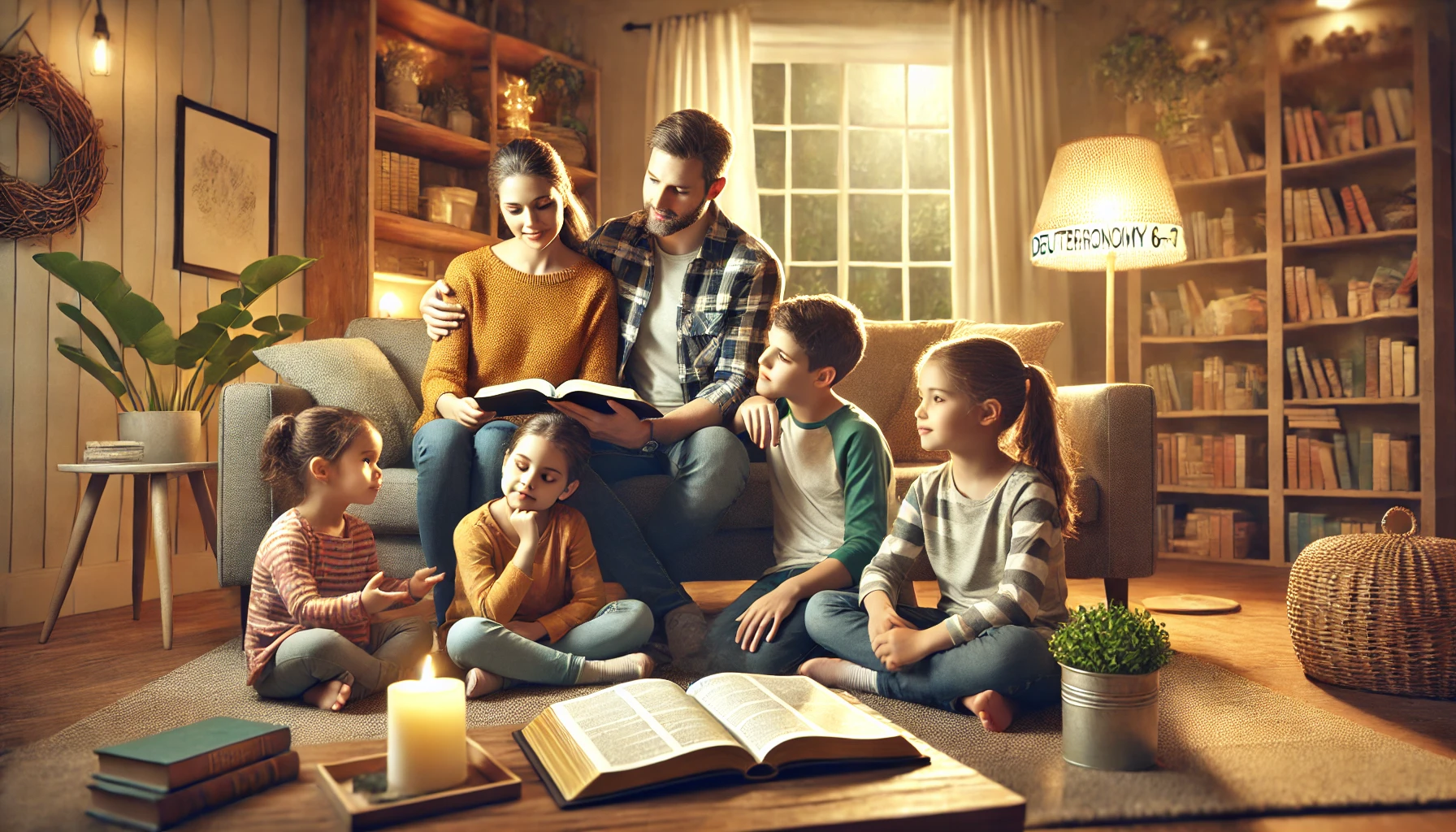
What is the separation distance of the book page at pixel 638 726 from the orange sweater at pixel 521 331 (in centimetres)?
107

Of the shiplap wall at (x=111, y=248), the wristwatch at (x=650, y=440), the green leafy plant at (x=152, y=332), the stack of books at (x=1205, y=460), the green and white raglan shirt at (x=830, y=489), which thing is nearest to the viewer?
the green and white raglan shirt at (x=830, y=489)

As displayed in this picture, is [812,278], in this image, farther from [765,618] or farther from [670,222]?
[765,618]

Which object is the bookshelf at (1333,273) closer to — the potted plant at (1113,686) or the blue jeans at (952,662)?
the blue jeans at (952,662)

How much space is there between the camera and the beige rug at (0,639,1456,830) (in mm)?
1178

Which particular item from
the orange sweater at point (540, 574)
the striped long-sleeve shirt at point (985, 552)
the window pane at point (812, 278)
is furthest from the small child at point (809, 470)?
the window pane at point (812, 278)

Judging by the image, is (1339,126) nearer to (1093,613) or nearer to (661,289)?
(661,289)

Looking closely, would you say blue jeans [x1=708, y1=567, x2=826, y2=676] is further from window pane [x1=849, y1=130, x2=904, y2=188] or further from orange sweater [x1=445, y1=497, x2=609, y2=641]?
window pane [x1=849, y1=130, x2=904, y2=188]

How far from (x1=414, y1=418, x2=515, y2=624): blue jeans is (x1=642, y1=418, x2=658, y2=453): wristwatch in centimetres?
26

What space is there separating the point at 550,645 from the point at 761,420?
0.56 meters

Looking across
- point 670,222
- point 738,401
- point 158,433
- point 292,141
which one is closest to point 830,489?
point 738,401

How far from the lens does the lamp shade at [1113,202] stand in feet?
10.0

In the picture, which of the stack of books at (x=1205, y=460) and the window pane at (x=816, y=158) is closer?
the stack of books at (x=1205, y=460)

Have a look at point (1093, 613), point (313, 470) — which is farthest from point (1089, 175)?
point (313, 470)

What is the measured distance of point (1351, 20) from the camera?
3.61 metres
